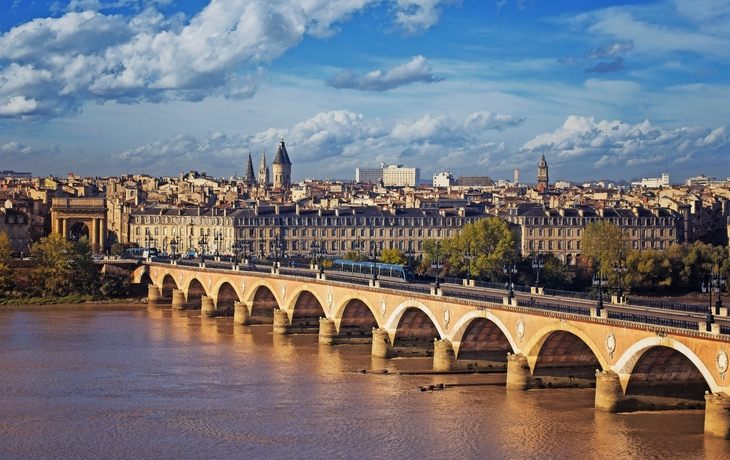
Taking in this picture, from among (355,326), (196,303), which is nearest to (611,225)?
(196,303)

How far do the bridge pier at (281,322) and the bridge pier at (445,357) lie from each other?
47.3 ft

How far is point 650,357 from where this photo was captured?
3077cm

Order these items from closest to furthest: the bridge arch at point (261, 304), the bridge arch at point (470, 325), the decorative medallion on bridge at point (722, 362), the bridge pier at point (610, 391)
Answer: the decorative medallion on bridge at point (722, 362) < the bridge pier at point (610, 391) < the bridge arch at point (470, 325) < the bridge arch at point (261, 304)

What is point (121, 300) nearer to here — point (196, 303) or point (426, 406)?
point (196, 303)

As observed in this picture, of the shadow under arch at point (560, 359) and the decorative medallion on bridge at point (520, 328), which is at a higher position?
the decorative medallion on bridge at point (520, 328)

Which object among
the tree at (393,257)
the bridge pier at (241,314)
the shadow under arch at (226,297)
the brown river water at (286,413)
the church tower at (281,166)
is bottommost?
the brown river water at (286,413)

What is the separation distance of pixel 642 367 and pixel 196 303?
3914cm

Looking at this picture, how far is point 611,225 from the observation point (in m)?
78.3

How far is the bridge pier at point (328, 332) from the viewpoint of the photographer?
158 feet

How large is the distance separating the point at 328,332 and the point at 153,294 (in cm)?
2451

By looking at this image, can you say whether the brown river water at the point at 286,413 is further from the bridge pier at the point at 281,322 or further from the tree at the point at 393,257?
the tree at the point at 393,257

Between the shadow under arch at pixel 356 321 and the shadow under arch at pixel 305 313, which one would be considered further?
the shadow under arch at pixel 305 313

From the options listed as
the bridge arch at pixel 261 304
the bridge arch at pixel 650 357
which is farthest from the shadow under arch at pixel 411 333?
the bridge arch at pixel 261 304

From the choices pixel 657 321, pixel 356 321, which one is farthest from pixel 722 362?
pixel 356 321
